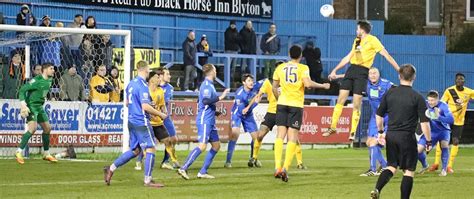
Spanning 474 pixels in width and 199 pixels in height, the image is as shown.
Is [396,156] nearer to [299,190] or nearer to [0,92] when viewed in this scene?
[299,190]

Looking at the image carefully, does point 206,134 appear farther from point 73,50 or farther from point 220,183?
point 73,50

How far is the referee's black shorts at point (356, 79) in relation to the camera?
21.9 m

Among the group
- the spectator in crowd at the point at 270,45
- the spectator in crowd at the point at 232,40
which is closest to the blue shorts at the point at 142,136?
the spectator in crowd at the point at 232,40

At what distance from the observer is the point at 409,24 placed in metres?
52.2

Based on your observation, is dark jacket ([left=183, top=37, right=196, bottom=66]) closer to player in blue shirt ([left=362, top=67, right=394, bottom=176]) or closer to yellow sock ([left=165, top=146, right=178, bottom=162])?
yellow sock ([left=165, top=146, right=178, bottom=162])

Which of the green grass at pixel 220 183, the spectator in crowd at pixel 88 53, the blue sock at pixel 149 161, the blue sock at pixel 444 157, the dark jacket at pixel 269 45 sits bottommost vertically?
the green grass at pixel 220 183

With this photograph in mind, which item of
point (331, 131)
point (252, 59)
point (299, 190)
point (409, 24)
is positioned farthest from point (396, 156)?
point (409, 24)

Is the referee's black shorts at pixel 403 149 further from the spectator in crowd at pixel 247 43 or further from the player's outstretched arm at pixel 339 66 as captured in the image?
the spectator in crowd at pixel 247 43

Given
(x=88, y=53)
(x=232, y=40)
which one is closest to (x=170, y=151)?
(x=88, y=53)

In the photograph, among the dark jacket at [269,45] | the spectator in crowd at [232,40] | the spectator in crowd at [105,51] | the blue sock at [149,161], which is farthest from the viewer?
the dark jacket at [269,45]

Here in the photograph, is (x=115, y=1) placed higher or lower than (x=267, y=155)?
higher

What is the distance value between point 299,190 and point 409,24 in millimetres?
34255

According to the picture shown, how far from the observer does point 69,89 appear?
2959cm

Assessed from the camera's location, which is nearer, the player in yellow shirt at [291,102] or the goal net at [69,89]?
the player in yellow shirt at [291,102]
